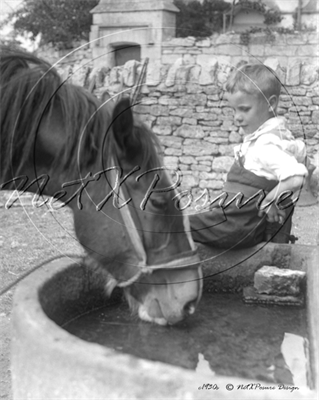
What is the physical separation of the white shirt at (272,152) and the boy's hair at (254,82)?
142 mm

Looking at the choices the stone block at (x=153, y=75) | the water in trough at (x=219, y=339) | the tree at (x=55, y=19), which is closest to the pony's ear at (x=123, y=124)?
the water in trough at (x=219, y=339)

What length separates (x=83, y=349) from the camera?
117 cm

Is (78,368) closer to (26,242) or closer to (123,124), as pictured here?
(123,124)

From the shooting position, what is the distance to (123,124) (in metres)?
1.65

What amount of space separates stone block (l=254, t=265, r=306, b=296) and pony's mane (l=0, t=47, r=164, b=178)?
79 cm

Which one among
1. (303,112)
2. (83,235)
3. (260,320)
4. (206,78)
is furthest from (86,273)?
(303,112)

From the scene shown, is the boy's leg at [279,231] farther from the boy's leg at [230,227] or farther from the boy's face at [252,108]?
the boy's face at [252,108]

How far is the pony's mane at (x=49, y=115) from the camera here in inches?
68.6

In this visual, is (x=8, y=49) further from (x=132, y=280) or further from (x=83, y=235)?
(x=132, y=280)

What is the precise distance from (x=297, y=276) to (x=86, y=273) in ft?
2.73

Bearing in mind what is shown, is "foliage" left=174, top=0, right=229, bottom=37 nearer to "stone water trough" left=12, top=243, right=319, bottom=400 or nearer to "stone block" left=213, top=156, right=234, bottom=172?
"stone block" left=213, top=156, right=234, bottom=172

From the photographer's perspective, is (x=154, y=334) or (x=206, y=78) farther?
(x=206, y=78)

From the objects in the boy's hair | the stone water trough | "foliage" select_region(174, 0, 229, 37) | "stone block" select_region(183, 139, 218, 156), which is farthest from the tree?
the stone water trough

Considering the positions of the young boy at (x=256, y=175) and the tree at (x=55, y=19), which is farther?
the tree at (x=55, y=19)
